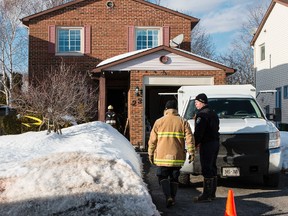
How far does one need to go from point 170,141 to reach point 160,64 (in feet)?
32.6

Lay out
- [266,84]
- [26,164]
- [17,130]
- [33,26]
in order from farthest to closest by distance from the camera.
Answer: [266,84]
[33,26]
[17,130]
[26,164]

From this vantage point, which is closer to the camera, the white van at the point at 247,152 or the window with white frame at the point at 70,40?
the white van at the point at 247,152

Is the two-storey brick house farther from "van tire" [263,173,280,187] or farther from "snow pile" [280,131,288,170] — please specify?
"van tire" [263,173,280,187]

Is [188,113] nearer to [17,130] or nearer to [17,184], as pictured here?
[17,184]

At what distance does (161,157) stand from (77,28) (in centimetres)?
1493

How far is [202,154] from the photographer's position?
7.79 metres

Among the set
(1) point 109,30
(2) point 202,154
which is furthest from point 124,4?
→ (2) point 202,154

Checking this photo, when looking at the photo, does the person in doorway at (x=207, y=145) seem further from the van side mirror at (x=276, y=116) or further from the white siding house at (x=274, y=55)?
the white siding house at (x=274, y=55)

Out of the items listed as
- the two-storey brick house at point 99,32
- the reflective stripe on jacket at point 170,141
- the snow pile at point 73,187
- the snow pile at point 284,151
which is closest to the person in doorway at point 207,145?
the reflective stripe on jacket at point 170,141

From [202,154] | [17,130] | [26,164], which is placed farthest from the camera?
[17,130]

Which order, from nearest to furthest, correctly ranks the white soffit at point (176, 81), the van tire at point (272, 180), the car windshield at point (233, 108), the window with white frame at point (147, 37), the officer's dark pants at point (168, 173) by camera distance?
1. the officer's dark pants at point (168, 173)
2. the van tire at point (272, 180)
3. the car windshield at point (233, 108)
4. the white soffit at point (176, 81)
5. the window with white frame at point (147, 37)

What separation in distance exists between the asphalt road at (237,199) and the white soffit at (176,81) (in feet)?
22.8

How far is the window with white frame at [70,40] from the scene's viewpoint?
2073cm

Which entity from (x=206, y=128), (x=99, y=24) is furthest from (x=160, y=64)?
(x=206, y=128)
